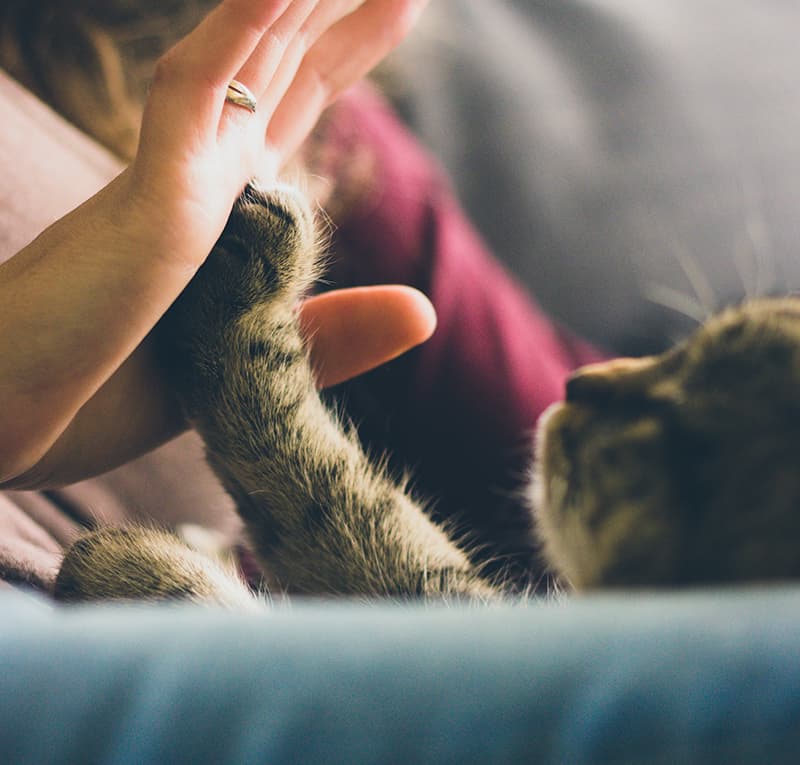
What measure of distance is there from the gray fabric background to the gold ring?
0.40 metres

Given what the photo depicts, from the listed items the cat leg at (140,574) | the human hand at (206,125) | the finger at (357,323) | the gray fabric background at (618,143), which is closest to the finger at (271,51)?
the human hand at (206,125)

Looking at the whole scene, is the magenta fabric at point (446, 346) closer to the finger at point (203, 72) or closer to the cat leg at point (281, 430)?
A: the cat leg at point (281, 430)

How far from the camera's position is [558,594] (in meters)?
0.45

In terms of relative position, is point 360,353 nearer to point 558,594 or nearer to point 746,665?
point 558,594

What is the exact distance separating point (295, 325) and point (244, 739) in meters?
0.27

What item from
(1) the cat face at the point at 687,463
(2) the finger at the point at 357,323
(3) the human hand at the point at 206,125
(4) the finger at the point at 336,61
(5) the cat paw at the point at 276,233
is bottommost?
(1) the cat face at the point at 687,463

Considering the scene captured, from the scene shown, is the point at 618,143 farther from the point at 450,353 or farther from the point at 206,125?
the point at 206,125

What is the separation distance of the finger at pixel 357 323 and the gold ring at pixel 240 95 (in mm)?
118

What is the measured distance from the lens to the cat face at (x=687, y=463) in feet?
0.95

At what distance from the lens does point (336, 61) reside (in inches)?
20.9

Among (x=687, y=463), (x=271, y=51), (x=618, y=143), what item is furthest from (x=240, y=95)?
(x=618, y=143)

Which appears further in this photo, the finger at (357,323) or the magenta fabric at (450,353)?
the magenta fabric at (450,353)

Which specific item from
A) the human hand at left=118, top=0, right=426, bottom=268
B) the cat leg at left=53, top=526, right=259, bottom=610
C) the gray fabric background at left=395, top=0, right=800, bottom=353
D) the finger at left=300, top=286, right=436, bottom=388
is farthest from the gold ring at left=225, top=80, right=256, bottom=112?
the gray fabric background at left=395, top=0, right=800, bottom=353

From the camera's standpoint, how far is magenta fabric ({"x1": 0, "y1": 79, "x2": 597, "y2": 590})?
0.65m
